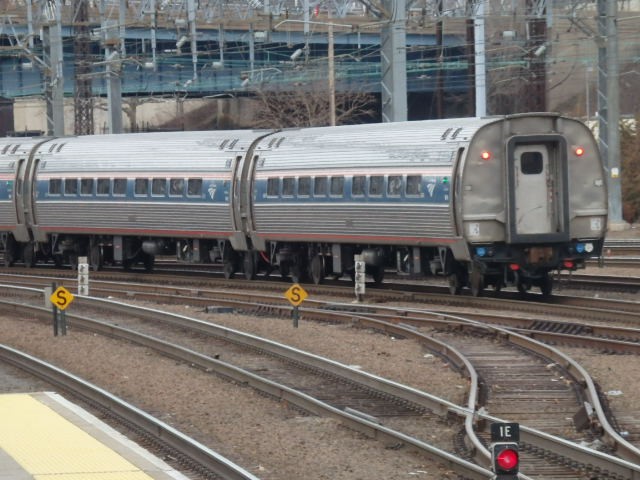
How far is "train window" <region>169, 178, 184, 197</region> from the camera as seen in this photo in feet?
103

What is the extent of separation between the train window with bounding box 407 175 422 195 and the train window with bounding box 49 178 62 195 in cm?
1197

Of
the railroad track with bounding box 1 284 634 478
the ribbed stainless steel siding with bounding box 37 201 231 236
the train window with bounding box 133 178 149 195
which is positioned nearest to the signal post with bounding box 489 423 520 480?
the railroad track with bounding box 1 284 634 478

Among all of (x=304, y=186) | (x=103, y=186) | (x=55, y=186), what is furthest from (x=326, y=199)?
(x=55, y=186)

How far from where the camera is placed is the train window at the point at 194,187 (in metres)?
30.9

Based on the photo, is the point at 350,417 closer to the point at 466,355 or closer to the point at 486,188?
the point at 466,355

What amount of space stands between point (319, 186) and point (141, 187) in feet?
19.6

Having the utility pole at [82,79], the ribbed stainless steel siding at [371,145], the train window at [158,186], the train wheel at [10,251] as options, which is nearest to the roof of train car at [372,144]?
the ribbed stainless steel siding at [371,145]

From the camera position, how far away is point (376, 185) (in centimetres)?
2656

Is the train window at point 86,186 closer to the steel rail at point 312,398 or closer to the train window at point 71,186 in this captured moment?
the train window at point 71,186

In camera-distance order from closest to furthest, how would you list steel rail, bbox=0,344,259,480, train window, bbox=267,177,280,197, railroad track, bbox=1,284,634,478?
railroad track, bbox=1,284,634,478, steel rail, bbox=0,344,259,480, train window, bbox=267,177,280,197

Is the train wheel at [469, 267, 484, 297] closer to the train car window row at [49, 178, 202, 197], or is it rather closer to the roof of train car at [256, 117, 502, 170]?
the roof of train car at [256, 117, 502, 170]

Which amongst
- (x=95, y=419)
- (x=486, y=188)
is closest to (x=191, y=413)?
(x=95, y=419)

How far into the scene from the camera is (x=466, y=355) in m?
17.8

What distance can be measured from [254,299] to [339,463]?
1423 centimetres
